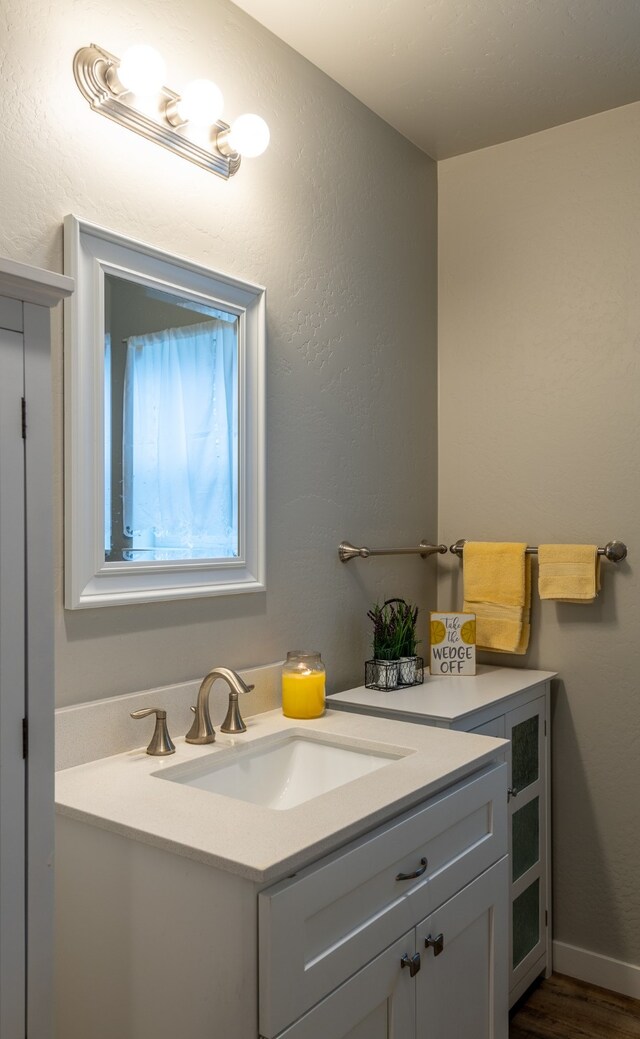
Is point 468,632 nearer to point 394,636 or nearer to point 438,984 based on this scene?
point 394,636

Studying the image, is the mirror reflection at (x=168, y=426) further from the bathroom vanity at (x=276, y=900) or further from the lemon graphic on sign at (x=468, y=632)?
the lemon graphic on sign at (x=468, y=632)

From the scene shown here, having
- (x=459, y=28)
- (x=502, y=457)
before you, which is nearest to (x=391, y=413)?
(x=502, y=457)

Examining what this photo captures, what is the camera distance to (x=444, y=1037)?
4.90 feet

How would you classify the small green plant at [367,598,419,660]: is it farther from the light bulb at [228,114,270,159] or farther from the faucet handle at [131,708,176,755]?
the light bulb at [228,114,270,159]

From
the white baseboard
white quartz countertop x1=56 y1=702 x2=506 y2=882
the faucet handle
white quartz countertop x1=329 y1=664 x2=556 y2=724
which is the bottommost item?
the white baseboard

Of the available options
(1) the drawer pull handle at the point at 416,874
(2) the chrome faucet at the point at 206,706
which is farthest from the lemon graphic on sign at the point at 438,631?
(1) the drawer pull handle at the point at 416,874

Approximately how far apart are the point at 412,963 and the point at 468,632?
3.51ft

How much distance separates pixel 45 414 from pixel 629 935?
85.0 inches

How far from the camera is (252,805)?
130 centimetres

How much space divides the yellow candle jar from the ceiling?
1.51 meters

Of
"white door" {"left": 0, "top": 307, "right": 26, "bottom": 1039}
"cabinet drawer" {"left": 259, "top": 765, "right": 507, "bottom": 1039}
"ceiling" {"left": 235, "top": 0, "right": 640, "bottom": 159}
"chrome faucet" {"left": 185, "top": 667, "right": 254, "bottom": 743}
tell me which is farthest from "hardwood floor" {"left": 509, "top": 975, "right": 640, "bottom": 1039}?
"ceiling" {"left": 235, "top": 0, "right": 640, "bottom": 159}

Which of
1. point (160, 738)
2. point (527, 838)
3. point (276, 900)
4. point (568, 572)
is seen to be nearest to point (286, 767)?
point (160, 738)

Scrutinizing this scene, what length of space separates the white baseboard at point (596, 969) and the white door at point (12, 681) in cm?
181

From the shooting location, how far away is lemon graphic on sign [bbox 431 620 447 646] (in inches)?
91.0
